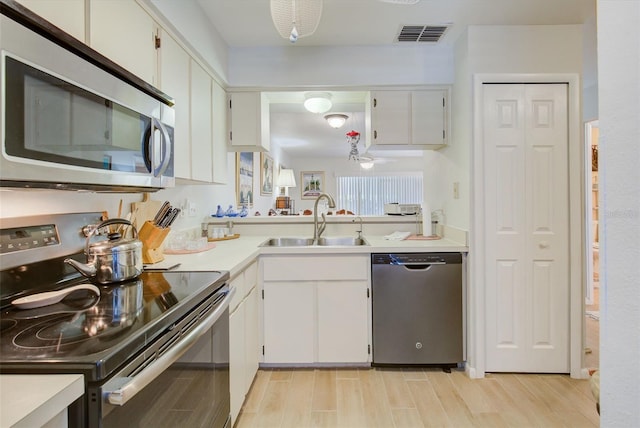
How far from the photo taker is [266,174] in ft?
16.5

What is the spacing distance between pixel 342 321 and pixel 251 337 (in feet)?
2.04

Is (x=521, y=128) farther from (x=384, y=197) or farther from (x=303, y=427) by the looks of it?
(x=384, y=197)

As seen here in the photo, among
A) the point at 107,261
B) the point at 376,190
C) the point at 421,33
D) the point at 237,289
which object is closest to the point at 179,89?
the point at 107,261

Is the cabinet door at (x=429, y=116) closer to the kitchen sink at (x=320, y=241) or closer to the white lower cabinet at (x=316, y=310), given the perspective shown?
the kitchen sink at (x=320, y=241)

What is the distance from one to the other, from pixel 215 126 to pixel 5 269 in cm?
155

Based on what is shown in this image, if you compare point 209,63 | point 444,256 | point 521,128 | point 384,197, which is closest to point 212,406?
point 444,256

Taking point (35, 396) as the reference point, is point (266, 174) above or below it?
above

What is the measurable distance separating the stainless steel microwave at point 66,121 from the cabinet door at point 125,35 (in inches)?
6.6

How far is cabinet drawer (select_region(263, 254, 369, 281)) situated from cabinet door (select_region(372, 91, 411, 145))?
1005mm

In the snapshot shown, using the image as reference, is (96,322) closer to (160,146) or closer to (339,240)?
(160,146)

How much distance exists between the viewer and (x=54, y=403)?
0.56 m

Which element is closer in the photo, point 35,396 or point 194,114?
point 35,396

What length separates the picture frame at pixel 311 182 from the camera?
7867 millimetres

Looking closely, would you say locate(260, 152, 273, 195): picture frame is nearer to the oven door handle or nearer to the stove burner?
the oven door handle
